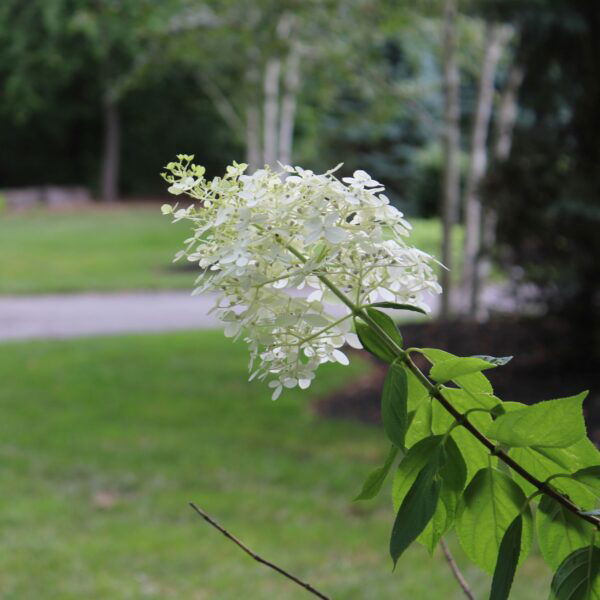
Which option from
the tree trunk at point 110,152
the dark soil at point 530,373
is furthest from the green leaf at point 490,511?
the tree trunk at point 110,152

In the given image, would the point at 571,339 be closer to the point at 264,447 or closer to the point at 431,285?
the point at 264,447

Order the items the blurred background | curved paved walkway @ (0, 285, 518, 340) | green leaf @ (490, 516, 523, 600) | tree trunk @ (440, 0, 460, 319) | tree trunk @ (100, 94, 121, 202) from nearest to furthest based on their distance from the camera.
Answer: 1. green leaf @ (490, 516, 523, 600)
2. the blurred background
3. tree trunk @ (440, 0, 460, 319)
4. curved paved walkway @ (0, 285, 518, 340)
5. tree trunk @ (100, 94, 121, 202)

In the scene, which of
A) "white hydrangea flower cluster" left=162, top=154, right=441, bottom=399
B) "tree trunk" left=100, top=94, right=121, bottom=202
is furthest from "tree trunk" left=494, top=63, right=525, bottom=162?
"tree trunk" left=100, top=94, right=121, bottom=202

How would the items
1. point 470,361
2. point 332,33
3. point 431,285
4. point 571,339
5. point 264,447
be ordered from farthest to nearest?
point 332,33, point 571,339, point 264,447, point 431,285, point 470,361

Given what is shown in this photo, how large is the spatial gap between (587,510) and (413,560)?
3.83m

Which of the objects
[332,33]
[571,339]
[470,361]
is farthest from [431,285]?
[332,33]

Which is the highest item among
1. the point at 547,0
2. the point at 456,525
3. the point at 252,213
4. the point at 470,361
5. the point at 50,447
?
the point at 547,0

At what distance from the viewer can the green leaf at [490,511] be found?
32.5 inches

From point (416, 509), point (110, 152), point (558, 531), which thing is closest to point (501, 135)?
point (558, 531)

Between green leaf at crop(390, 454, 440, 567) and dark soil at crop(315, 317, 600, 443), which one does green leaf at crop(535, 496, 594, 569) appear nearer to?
green leaf at crop(390, 454, 440, 567)

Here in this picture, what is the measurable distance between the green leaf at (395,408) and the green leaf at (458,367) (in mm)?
33

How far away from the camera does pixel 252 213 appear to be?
83 cm

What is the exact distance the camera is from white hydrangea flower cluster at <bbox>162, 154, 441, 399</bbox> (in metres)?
0.82

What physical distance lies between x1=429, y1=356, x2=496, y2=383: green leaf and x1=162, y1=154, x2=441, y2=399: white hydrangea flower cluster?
105mm
